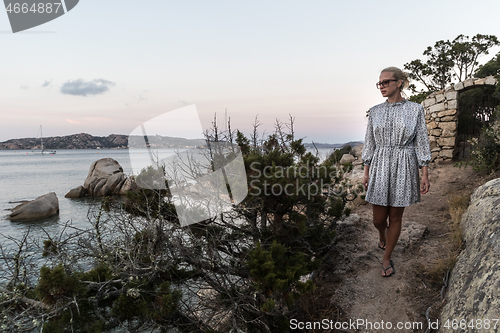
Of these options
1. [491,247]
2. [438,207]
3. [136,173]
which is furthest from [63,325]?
[438,207]

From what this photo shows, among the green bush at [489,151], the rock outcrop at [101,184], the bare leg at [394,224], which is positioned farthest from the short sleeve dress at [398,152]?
the rock outcrop at [101,184]

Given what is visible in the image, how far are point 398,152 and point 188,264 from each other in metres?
2.55

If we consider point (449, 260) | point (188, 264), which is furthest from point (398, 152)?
point (188, 264)

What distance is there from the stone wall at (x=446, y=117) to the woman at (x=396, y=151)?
318 inches

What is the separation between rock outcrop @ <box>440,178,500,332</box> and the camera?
216cm

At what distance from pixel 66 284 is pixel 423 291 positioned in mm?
3463

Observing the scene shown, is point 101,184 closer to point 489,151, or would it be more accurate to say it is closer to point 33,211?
point 33,211

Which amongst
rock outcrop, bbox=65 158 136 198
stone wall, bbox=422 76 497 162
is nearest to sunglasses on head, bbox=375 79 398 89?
stone wall, bbox=422 76 497 162

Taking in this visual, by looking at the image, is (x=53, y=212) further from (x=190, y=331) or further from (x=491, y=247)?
(x=491, y=247)

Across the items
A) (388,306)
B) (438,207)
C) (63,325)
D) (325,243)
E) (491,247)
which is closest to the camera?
(63,325)

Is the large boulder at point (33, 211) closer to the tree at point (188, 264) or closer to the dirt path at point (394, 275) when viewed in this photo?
the tree at point (188, 264)

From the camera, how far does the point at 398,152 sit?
9.65ft

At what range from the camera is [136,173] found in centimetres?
323

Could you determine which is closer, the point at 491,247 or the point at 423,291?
the point at 491,247
